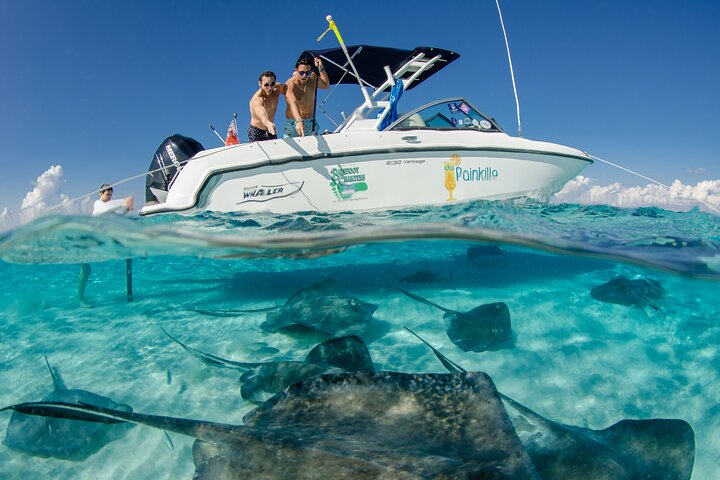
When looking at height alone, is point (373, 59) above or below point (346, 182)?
above

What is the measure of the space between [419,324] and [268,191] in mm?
4074

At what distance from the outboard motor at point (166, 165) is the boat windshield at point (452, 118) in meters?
4.96

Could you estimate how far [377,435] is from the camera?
2547 mm

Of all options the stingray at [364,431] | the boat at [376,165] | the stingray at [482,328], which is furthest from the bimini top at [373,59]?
Result: the stingray at [364,431]

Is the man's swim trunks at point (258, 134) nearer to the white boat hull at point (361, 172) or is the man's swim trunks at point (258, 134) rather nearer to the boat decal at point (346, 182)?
the white boat hull at point (361, 172)

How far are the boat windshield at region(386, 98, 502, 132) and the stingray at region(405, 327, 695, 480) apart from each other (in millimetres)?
6838

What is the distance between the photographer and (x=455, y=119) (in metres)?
9.06

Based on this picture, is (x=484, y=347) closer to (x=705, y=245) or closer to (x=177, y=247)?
(x=705, y=245)

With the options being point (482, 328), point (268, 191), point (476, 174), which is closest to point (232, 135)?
point (268, 191)

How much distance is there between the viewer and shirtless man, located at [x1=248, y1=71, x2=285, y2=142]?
8.03 meters

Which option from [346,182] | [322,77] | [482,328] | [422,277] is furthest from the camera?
[422,277]

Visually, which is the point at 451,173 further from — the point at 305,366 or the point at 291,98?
the point at 305,366

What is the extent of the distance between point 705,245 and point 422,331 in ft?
16.3

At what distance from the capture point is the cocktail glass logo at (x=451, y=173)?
8.09 metres
